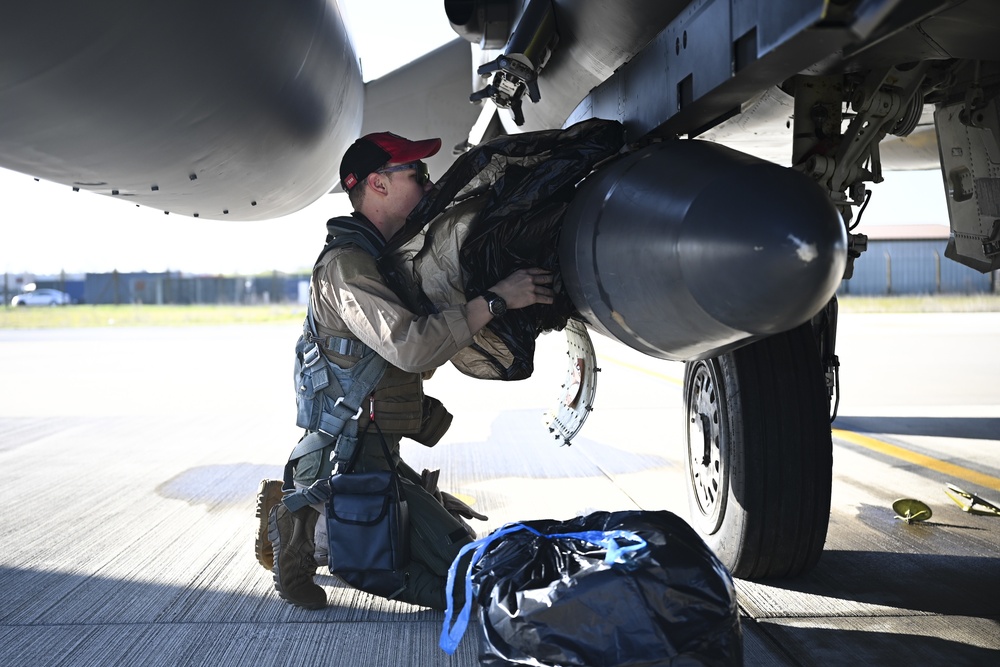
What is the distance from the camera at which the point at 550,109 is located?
11.2 ft

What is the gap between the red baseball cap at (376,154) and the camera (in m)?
3.00

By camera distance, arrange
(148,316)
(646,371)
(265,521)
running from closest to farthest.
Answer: (265,521), (646,371), (148,316)

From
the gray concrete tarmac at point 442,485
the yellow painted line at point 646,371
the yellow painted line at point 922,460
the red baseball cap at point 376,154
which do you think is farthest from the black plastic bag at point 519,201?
the yellow painted line at point 646,371

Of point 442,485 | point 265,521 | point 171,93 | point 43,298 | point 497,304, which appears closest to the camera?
point 171,93

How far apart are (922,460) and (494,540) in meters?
3.97

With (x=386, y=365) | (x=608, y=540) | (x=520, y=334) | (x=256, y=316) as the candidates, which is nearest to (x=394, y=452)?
(x=386, y=365)

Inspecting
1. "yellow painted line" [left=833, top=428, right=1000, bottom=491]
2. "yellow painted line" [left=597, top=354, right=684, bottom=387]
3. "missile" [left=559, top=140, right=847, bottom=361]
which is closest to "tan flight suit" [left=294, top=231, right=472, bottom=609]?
"missile" [left=559, top=140, right=847, bottom=361]

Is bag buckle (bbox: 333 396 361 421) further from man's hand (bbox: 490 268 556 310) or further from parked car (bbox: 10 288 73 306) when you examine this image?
parked car (bbox: 10 288 73 306)

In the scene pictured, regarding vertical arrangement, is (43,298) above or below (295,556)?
below

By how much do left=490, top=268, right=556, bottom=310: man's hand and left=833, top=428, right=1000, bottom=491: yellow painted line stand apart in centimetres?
319

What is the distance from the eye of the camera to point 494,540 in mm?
2219

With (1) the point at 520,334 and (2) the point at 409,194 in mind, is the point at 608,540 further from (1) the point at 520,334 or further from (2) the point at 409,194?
(2) the point at 409,194

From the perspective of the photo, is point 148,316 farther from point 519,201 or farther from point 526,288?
point 526,288

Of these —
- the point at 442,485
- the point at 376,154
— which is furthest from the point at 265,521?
the point at 442,485
